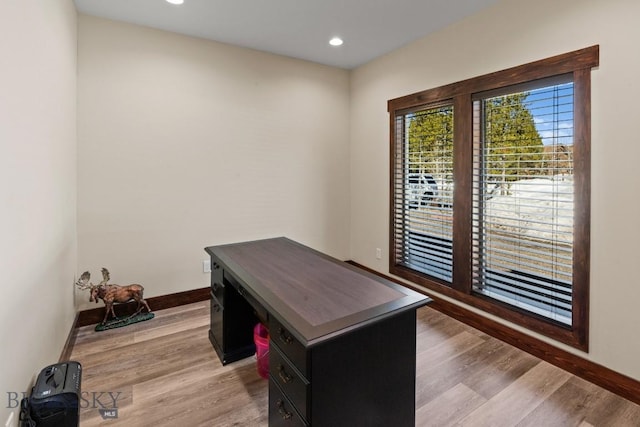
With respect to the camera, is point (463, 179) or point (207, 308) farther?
point (207, 308)

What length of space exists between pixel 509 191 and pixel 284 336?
7.16ft

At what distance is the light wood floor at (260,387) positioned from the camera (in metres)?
1.82

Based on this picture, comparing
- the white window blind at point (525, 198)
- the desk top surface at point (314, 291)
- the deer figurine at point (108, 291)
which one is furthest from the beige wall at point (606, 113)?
the deer figurine at point (108, 291)

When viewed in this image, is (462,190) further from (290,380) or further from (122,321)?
(122,321)

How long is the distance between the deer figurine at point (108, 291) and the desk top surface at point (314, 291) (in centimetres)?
111

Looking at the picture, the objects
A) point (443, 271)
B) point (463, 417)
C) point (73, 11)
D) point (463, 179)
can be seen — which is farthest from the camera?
point (443, 271)

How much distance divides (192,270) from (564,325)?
3.25 m

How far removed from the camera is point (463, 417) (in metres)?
1.82

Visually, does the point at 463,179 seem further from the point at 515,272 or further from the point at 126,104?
the point at 126,104

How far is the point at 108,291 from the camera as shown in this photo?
279cm

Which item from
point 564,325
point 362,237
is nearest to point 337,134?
point 362,237

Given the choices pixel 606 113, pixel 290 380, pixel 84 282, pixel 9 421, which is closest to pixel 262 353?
pixel 290 380

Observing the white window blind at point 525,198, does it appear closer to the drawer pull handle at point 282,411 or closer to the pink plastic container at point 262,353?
the pink plastic container at point 262,353

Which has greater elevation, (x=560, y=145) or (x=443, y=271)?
(x=560, y=145)
